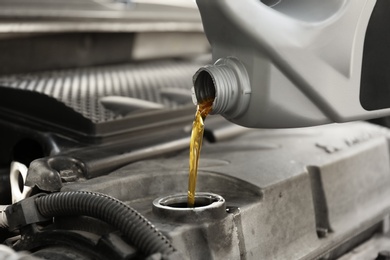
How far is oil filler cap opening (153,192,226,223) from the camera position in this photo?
91cm

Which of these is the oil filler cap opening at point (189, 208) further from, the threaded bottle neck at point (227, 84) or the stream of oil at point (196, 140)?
the threaded bottle neck at point (227, 84)

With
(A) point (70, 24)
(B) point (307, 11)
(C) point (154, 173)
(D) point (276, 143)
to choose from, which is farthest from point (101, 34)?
(B) point (307, 11)

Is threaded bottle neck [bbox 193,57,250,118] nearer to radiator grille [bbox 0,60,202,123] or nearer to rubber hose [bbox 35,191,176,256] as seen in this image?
rubber hose [bbox 35,191,176,256]

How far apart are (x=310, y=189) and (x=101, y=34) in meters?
0.91

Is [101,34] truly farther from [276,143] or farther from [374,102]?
[374,102]

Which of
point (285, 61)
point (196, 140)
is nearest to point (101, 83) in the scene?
point (196, 140)

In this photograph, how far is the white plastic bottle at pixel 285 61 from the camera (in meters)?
0.89

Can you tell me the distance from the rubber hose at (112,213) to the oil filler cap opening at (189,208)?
0.10 m

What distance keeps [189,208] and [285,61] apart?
270mm

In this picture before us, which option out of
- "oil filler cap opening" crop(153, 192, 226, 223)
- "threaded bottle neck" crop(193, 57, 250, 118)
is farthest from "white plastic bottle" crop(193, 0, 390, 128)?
"oil filler cap opening" crop(153, 192, 226, 223)

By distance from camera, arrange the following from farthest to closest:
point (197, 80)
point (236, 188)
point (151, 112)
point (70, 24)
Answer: point (70, 24), point (151, 112), point (236, 188), point (197, 80)

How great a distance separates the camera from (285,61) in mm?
900

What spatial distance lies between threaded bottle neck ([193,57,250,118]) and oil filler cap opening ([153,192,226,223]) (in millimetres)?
144

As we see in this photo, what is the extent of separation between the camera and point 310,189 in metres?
1.16
